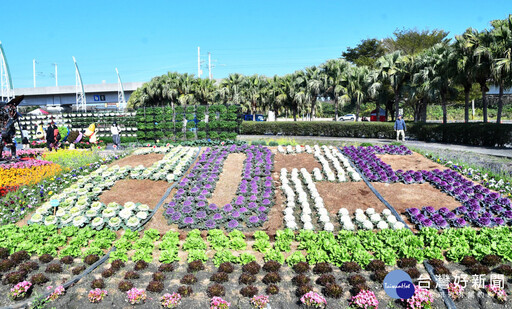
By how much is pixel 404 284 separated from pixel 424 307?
1.24 m

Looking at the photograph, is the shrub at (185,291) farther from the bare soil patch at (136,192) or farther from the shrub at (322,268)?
the bare soil patch at (136,192)

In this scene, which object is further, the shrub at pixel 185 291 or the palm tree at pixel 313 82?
the palm tree at pixel 313 82

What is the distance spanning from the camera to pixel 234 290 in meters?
5.46

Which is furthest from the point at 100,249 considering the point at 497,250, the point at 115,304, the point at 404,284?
the point at 497,250

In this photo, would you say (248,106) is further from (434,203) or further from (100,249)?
(100,249)

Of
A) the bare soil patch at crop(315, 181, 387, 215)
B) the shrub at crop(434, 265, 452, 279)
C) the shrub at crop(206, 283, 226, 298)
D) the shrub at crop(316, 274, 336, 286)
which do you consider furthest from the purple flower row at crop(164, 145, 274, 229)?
the shrub at crop(434, 265, 452, 279)

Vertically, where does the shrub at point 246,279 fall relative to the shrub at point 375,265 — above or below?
below

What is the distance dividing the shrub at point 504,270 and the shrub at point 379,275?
5.84 ft

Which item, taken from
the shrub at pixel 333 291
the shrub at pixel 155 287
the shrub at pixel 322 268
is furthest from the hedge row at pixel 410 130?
the shrub at pixel 155 287

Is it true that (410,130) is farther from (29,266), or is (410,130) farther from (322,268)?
(29,266)

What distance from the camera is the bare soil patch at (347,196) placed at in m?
9.09

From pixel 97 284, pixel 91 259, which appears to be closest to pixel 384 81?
pixel 91 259

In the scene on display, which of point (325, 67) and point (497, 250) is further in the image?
point (325, 67)

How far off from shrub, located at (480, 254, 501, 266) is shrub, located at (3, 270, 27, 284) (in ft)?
24.9
